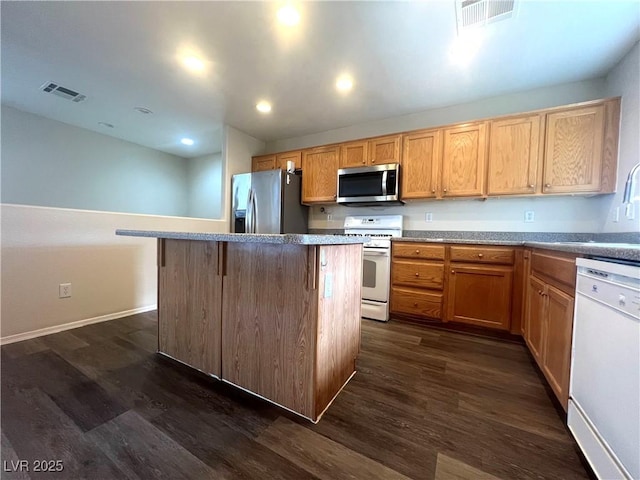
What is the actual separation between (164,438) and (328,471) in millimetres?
752

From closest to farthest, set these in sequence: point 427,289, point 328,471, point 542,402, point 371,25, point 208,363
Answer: point 328,471 → point 542,402 → point 208,363 → point 371,25 → point 427,289

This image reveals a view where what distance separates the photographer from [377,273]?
287cm

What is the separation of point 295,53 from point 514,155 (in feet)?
7.56

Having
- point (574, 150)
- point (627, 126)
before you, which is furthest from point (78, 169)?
point (627, 126)

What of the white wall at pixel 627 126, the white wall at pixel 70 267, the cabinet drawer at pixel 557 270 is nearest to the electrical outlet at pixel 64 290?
the white wall at pixel 70 267

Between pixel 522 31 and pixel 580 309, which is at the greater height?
pixel 522 31

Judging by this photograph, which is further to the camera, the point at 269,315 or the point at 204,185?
the point at 204,185

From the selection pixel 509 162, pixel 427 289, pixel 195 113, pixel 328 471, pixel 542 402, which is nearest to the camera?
pixel 328 471

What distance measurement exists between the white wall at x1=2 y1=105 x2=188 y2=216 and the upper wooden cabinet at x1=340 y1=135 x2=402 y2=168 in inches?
161

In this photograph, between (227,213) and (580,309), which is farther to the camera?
(227,213)

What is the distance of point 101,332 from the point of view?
2.30 m

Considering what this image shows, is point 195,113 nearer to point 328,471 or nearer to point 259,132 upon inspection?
point 259,132

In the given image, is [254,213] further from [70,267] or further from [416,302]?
[416,302]

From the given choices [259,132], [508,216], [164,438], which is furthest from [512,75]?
[164,438]
